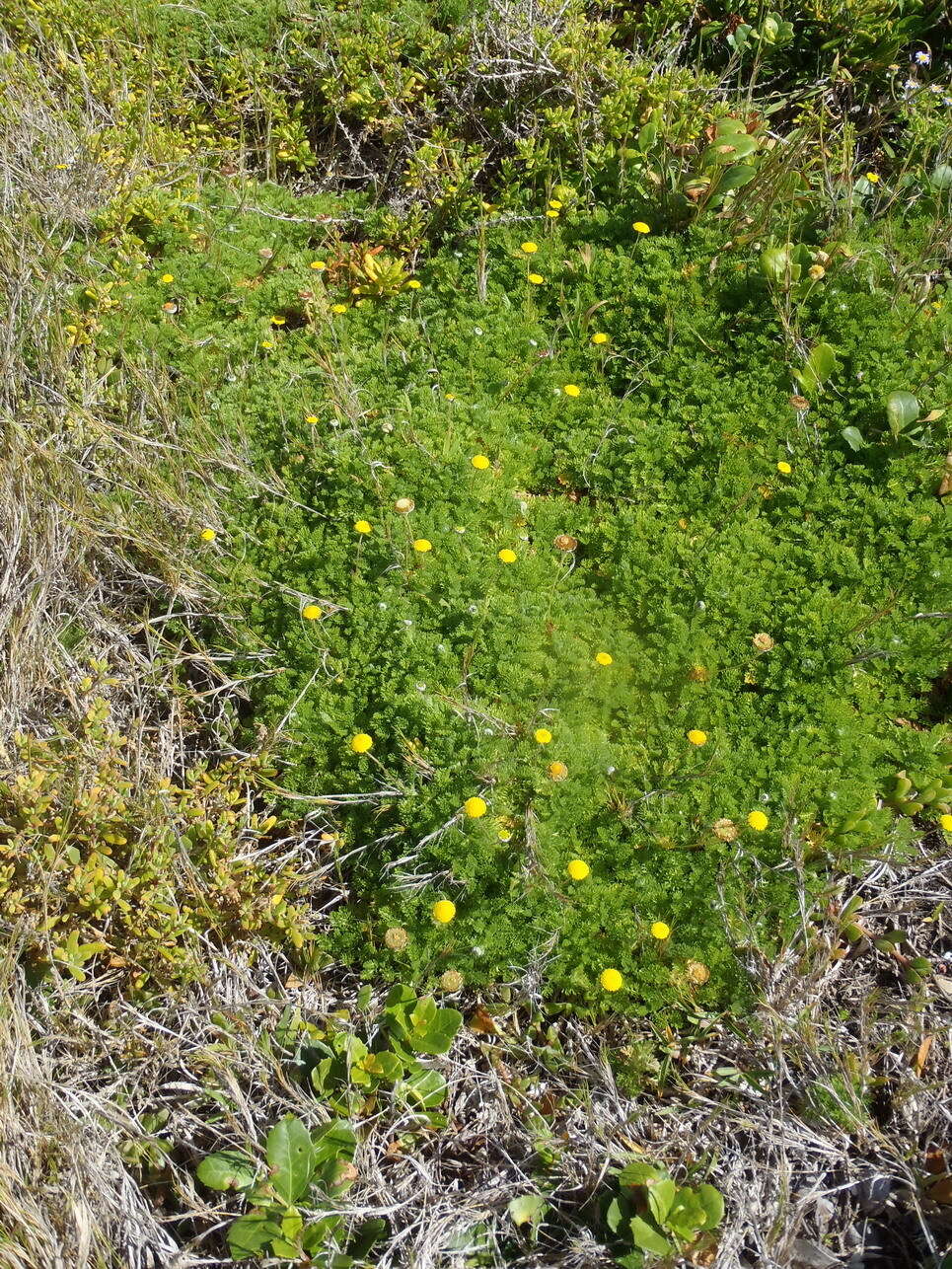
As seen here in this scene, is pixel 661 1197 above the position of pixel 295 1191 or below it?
above

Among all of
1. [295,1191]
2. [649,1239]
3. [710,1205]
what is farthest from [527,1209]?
[295,1191]

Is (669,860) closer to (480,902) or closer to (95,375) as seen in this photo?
(480,902)

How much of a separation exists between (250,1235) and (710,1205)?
1.02 m

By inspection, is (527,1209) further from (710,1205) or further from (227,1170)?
(227,1170)

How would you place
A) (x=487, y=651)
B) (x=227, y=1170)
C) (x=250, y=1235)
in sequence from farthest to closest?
(x=487, y=651) → (x=227, y=1170) → (x=250, y=1235)

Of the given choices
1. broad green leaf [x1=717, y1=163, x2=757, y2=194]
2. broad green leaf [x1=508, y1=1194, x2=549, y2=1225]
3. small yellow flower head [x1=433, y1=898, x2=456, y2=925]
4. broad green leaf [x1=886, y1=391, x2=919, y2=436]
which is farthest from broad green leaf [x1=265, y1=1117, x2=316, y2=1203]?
broad green leaf [x1=717, y1=163, x2=757, y2=194]

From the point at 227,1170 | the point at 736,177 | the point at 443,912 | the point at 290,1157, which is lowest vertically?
the point at 227,1170

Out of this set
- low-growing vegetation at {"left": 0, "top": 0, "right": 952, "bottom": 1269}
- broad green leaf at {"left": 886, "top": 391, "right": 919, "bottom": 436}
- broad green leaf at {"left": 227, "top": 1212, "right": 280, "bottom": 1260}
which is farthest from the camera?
broad green leaf at {"left": 886, "top": 391, "right": 919, "bottom": 436}

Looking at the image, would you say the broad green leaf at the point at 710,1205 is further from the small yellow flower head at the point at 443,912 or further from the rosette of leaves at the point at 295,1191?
the small yellow flower head at the point at 443,912

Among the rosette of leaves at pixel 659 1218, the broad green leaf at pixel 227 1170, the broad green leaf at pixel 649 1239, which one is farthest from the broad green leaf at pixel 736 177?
the broad green leaf at pixel 227 1170

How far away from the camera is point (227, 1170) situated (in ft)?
6.63

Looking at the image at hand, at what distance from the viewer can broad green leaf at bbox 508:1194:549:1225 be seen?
2.04 metres

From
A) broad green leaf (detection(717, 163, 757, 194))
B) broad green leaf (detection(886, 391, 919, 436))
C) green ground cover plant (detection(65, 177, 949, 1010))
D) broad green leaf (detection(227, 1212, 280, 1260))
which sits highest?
broad green leaf (detection(717, 163, 757, 194))

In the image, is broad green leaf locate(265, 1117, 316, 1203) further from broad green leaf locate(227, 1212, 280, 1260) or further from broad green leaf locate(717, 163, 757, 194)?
broad green leaf locate(717, 163, 757, 194)
